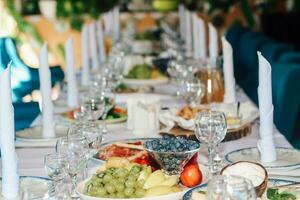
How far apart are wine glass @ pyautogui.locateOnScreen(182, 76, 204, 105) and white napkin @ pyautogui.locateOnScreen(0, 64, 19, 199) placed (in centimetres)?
132

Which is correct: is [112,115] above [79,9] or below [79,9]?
below

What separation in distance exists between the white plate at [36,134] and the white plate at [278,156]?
0.78 m

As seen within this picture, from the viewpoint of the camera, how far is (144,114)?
3.21 meters

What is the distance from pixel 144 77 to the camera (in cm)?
487

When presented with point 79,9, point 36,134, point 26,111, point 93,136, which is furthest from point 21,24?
point 93,136

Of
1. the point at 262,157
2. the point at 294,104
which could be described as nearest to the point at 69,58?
the point at 294,104

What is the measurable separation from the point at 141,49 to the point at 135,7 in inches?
117

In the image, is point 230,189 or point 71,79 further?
point 71,79

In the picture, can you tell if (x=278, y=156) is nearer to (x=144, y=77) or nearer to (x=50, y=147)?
(x=50, y=147)

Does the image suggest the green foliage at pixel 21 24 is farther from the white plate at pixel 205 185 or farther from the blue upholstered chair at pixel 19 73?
the white plate at pixel 205 185

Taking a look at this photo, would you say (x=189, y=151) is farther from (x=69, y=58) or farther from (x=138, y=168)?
(x=69, y=58)

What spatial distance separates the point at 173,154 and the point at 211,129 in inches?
7.8

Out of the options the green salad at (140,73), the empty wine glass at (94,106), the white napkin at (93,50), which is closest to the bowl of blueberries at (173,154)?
the empty wine glass at (94,106)

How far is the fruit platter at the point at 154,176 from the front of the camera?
7.00 feet
